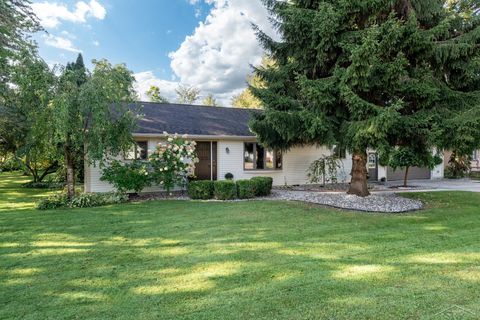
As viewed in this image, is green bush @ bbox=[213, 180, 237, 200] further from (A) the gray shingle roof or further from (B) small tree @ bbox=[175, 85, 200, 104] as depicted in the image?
(B) small tree @ bbox=[175, 85, 200, 104]

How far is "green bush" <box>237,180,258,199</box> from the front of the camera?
1023 centimetres

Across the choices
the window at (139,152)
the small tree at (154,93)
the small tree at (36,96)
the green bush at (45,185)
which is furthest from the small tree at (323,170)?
the small tree at (154,93)

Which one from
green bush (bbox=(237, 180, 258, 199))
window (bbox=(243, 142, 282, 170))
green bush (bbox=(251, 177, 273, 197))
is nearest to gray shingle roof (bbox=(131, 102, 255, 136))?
window (bbox=(243, 142, 282, 170))

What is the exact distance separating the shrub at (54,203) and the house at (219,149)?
5.16 feet

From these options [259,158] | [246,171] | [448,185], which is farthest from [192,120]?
[448,185]

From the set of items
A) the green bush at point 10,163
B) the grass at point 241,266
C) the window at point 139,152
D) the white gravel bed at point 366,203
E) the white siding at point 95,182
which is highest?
the window at point 139,152

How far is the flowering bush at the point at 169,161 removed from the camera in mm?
10398

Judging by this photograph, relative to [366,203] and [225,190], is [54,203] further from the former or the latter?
[366,203]

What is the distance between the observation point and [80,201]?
9180 mm

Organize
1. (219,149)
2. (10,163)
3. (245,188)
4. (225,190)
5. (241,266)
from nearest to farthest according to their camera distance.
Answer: (241,266) < (225,190) < (245,188) < (219,149) < (10,163)

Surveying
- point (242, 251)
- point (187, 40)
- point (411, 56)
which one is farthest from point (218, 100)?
point (242, 251)

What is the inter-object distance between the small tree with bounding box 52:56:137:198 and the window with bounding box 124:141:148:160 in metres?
1.37

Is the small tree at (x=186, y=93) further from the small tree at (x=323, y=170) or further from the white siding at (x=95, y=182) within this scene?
the white siding at (x=95, y=182)

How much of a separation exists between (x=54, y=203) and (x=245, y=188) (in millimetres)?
5977
